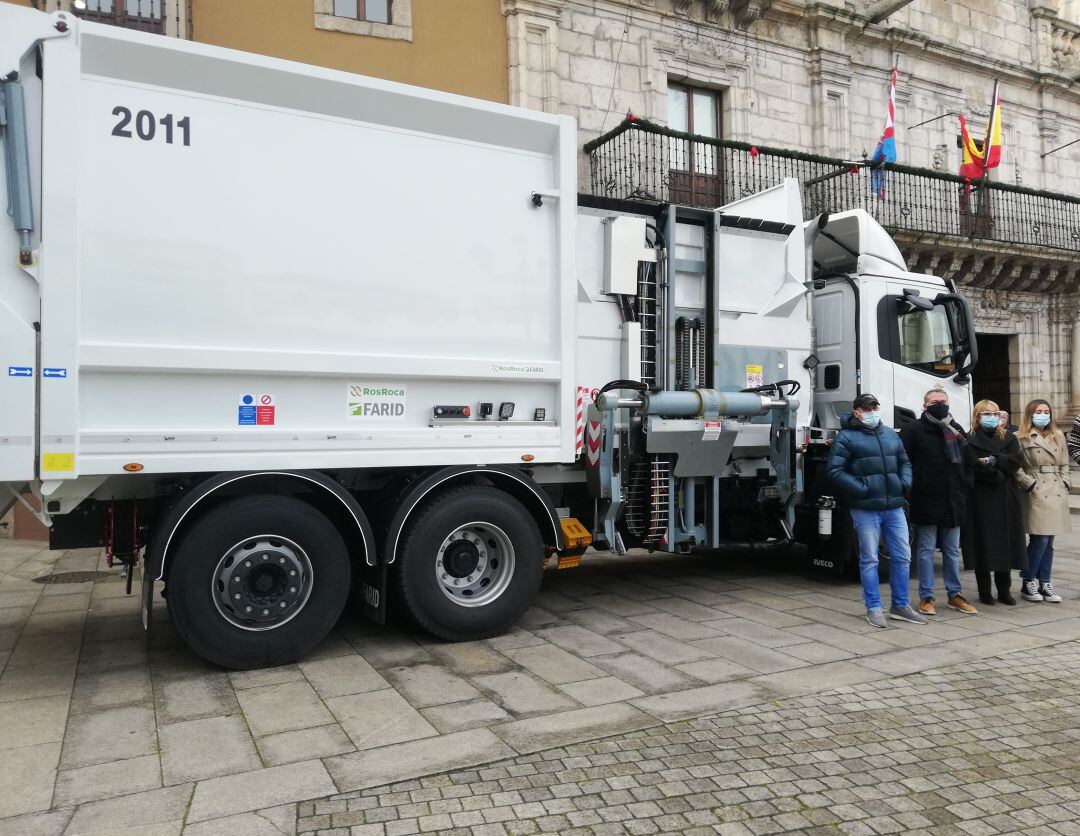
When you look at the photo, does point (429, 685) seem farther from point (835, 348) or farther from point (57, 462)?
point (835, 348)

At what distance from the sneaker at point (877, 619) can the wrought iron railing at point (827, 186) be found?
8388 mm

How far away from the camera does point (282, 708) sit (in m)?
4.41

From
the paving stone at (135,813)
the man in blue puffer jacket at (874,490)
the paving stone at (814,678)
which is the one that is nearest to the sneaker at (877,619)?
the man in blue puffer jacket at (874,490)

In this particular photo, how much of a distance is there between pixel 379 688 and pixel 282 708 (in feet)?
1.77

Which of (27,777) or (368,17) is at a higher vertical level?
(368,17)

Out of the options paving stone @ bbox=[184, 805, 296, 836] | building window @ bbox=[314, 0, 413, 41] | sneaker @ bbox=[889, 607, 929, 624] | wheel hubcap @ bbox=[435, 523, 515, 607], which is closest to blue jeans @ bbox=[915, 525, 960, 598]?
sneaker @ bbox=[889, 607, 929, 624]

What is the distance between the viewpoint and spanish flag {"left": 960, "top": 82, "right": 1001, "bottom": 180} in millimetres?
16828

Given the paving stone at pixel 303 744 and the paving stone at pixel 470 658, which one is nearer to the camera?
the paving stone at pixel 303 744

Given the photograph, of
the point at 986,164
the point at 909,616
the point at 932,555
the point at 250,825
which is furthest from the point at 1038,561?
the point at 986,164

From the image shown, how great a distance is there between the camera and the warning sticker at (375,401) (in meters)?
5.18

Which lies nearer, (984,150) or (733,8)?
(733,8)

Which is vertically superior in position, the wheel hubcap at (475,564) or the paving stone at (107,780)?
the wheel hubcap at (475,564)

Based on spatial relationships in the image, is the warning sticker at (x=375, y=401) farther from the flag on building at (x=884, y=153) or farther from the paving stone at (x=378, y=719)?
the flag on building at (x=884, y=153)

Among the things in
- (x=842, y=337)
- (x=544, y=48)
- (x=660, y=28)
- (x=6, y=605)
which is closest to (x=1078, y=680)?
(x=842, y=337)
